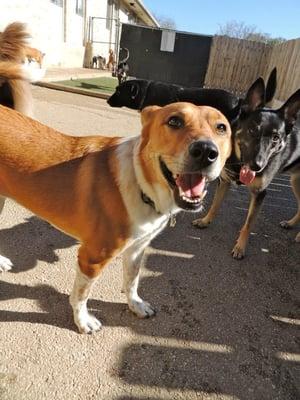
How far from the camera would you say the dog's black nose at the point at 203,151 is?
5.86ft

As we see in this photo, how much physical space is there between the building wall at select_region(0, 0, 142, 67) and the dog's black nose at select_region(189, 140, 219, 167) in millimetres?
10787

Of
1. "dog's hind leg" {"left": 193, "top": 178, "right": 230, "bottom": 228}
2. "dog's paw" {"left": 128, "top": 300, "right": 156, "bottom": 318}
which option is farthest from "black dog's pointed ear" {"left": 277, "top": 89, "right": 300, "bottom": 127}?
"dog's paw" {"left": 128, "top": 300, "right": 156, "bottom": 318}

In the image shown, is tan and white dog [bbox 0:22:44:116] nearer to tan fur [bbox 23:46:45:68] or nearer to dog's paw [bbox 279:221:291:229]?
tan fur [bbox 23:46:45:68]

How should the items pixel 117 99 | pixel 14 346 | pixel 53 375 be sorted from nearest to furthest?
pixel 53 375 → pixel 14 346 → pixel 117 99

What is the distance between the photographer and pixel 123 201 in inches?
83.0

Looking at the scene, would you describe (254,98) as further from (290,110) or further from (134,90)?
(134,90)

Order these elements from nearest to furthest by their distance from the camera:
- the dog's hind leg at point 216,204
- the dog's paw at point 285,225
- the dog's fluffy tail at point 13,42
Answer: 1. the dog's fluffy tail at point 13,42
2. the dog's hind leg at point 216,204
3. the dog's paw at point 285,225

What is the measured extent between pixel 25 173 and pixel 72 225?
472 mm

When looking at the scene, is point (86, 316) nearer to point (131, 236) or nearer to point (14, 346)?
point (14, 346)

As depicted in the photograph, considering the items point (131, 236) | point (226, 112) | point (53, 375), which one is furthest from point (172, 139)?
point (226, 112)

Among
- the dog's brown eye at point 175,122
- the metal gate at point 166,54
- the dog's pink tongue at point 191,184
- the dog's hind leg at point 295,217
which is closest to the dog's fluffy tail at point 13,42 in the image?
the dog's brown eye at point 175,122

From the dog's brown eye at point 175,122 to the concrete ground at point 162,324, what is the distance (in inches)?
60.4

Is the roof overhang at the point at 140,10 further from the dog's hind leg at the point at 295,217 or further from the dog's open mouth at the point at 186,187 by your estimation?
the dog's open mouth at the point at 186,187

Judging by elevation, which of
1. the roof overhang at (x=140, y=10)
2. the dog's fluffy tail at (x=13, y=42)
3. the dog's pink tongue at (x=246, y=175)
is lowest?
the dog's pink tongue at (x=246, y=175)
